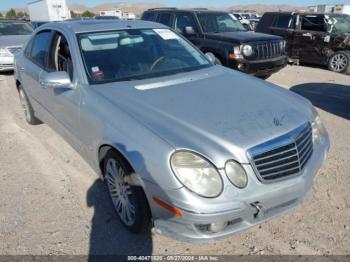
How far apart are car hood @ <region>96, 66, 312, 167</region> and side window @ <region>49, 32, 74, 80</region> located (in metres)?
0.72

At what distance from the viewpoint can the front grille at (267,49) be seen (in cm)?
719

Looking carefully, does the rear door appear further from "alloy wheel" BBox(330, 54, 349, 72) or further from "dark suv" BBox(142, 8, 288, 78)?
"dark suv" BBox(142, 8, 288, 78)

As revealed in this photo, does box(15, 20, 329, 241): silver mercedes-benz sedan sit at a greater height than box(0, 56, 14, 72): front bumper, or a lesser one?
greater

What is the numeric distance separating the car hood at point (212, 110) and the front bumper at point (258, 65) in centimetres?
371

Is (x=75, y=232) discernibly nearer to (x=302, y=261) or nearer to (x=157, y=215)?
(x=157, y=215)

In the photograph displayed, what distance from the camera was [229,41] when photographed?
7258 millimetres

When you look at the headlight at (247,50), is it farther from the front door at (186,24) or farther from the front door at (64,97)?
the front door at (64,97)

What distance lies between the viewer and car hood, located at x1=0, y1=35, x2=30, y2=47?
959cm

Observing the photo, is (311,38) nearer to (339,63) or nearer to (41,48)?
(339,63)

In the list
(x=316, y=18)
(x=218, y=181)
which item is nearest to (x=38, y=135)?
(x=218, y=181)

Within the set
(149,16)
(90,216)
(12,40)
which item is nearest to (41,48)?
(90,216)

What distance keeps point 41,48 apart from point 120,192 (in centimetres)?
252

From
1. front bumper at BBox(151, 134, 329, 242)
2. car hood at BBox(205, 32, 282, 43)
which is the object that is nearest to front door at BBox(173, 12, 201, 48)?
car hood at BBox(205, 32, 282, 43)

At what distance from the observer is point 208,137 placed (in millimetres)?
2273
